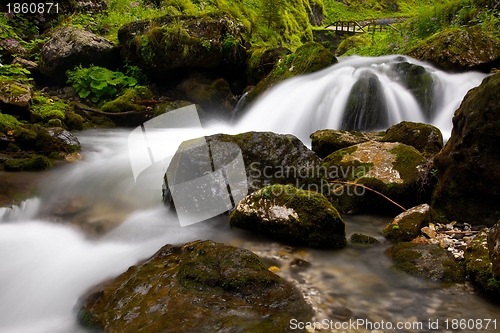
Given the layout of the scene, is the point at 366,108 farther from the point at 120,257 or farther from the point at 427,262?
the point at 120,257

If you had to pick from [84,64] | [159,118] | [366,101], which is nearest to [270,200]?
[366,101]

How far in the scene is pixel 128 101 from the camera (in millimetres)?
10664

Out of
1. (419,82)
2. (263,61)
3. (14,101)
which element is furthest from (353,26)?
(14,101)

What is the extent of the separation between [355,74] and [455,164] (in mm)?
5716

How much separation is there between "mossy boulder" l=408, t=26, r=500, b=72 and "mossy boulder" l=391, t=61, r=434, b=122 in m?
1.05

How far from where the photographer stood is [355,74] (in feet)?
29.9

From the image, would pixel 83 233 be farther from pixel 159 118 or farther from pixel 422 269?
pixel 159 118

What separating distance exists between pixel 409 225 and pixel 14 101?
873 centimetres

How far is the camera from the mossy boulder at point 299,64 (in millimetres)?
10234

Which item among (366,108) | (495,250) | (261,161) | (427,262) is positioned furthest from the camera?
(366,108)

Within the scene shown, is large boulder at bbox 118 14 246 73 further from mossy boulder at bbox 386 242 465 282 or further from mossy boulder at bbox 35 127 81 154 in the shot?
mossy boulder at bbox 386 242 465 282

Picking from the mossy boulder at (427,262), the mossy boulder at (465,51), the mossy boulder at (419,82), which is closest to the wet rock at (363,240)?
the mossy boulder at (427,262)

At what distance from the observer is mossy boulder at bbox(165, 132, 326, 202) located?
4.57 meters

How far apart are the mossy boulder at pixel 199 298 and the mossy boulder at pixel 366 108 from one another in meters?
6.10
